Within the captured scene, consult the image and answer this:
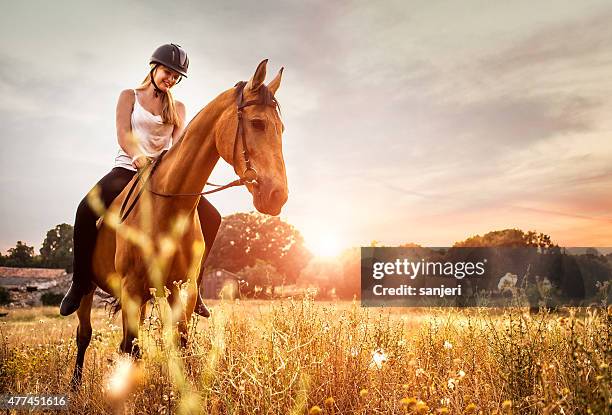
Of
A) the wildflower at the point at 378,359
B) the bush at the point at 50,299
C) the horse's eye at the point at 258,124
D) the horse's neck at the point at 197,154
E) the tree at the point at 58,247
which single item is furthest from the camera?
the tree at the point at 58,247

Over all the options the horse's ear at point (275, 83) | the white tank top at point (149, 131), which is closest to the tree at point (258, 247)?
the white tank top at point (149, 131)

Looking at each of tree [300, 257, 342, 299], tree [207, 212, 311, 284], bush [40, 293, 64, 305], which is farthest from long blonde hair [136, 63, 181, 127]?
tree [207, 212, 311, 284]

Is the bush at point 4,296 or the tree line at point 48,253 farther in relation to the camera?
the tree line at point 48,253

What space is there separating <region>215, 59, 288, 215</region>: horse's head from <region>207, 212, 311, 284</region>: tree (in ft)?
187

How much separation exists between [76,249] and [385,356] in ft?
14.4

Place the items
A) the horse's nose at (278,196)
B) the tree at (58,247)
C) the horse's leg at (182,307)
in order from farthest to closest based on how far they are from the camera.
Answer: the tree at (58,247) → the horse's leg at (182,307) → the horse's nose at (278,196)

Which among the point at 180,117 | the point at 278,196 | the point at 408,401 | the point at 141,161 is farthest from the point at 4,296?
the point at 408,401

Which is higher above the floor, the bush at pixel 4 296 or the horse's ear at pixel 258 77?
the horse's ear at pixel 258 77

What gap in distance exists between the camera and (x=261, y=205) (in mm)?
4297

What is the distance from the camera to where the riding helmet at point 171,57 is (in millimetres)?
6031

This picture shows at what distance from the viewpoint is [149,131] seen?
245 inches

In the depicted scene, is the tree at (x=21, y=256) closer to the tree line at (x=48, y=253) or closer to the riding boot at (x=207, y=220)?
the tree line at (x=48, y=253)

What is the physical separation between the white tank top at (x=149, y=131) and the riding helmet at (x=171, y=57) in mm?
532

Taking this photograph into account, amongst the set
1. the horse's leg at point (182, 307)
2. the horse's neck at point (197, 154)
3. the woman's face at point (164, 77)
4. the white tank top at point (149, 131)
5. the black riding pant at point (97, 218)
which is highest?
the woman's face at point (164, 77)
